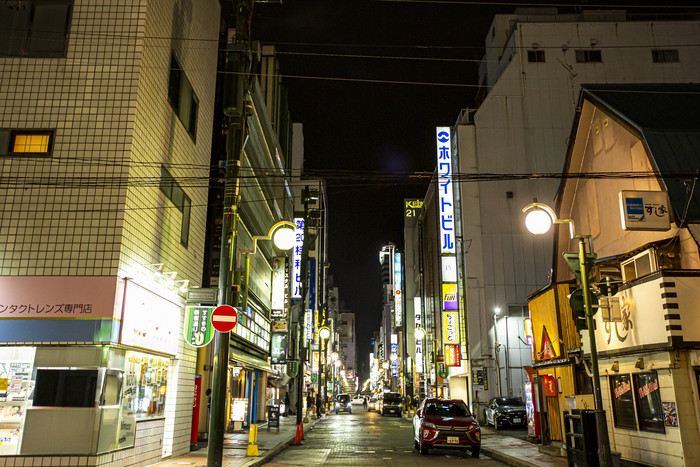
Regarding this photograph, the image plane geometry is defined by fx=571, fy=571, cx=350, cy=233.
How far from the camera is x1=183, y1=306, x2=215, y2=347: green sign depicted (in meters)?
15.6

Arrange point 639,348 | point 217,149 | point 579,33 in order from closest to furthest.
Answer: point 639,348 < point 217,149 < point 579,33

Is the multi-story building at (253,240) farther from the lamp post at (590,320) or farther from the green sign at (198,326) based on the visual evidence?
the lamp post at (590,320)

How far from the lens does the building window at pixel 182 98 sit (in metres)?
15.8

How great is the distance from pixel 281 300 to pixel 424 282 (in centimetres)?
3500

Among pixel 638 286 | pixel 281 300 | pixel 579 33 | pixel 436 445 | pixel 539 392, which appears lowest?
pixel 436 445

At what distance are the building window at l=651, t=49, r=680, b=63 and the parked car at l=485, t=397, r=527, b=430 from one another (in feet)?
101

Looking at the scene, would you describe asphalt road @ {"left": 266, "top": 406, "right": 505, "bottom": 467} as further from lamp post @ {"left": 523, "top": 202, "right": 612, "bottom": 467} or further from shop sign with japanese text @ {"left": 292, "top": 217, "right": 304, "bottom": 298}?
shop sign with japanese text @ {"left": 292, "top": 217, "right": 304, "bottom": 298}

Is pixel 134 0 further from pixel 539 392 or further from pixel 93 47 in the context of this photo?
pixel 539 392

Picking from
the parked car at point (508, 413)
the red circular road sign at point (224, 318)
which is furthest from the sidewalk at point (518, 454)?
the red circular road sign at point (224, 318)

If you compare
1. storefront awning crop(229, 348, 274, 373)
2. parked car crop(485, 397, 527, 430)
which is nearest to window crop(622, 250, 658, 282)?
storefront awning crop(229, 348, 274, 373)

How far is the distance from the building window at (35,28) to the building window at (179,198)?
12.0ft

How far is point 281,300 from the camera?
121 ft

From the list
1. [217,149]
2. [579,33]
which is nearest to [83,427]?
[217,149]

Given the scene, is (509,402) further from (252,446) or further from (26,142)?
(26,142)
